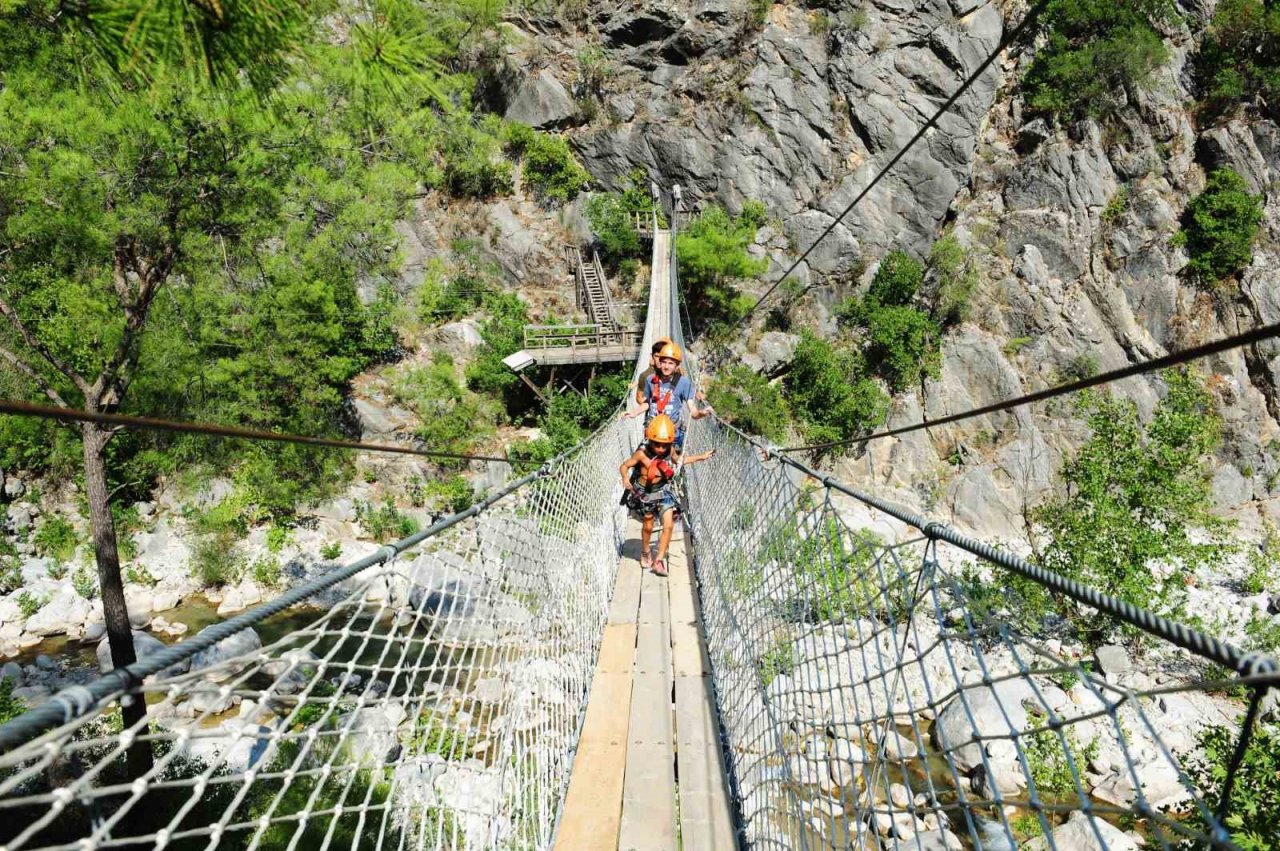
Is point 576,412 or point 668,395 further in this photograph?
point 576,412

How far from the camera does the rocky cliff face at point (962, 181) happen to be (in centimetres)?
1134

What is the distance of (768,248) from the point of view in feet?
43.9

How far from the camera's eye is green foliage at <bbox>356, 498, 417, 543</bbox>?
29.3 ft

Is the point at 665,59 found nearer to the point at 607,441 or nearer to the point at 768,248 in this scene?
the point at 768,248

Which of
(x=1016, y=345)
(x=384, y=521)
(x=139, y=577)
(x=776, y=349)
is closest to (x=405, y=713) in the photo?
(x=139, y=577)

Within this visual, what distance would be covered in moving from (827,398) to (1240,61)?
11191 mm

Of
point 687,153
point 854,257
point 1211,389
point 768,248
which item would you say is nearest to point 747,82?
point 687,153

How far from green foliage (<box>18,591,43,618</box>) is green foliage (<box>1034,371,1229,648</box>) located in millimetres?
10412

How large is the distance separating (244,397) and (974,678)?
384 inches

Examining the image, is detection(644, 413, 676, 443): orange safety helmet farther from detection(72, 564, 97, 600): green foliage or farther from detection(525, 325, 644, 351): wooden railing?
detection(525, 325, 644, 351): wooden railing

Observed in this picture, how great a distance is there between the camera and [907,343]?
1200 centimetres

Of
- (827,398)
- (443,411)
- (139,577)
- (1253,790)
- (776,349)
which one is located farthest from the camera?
(776,349)

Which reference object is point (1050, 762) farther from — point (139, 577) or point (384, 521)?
point (139, 577)

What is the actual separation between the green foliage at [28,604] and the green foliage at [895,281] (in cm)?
1324
